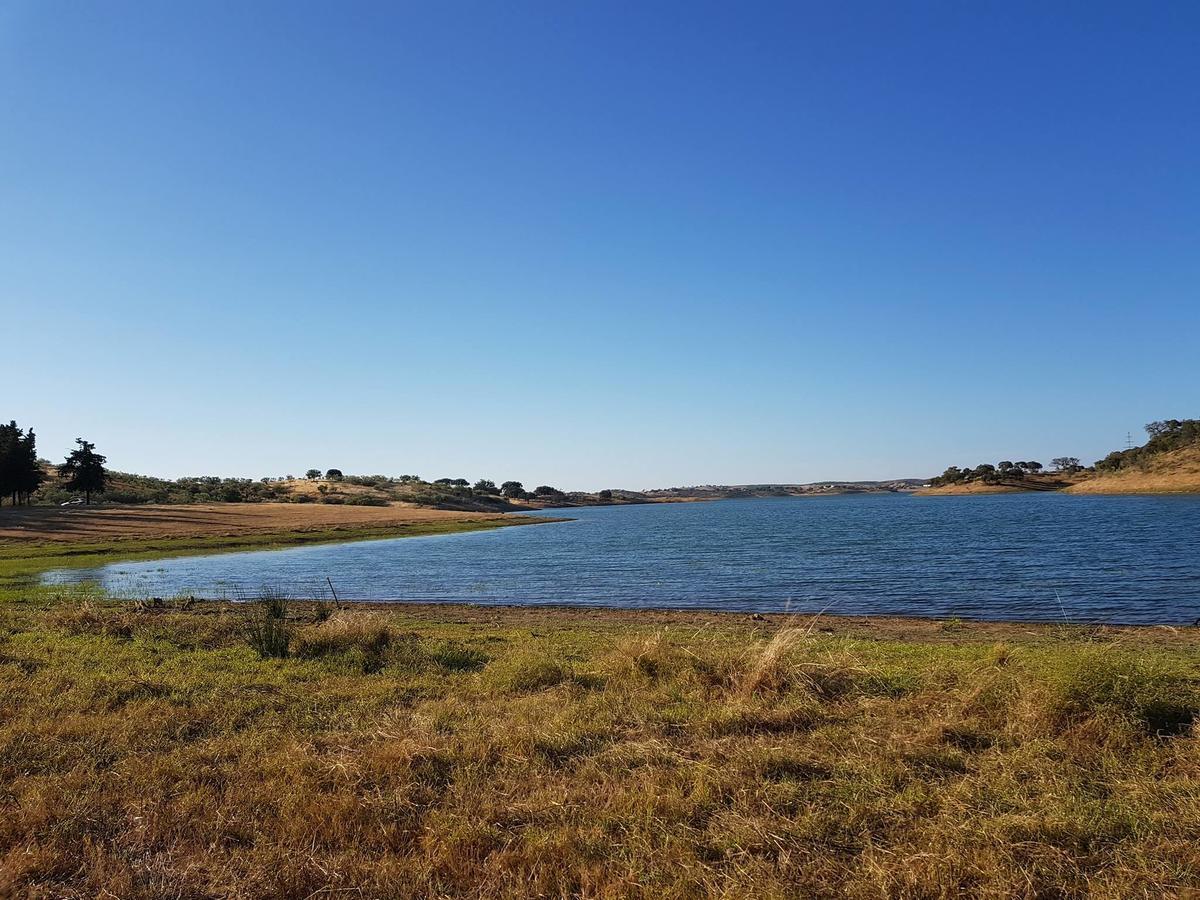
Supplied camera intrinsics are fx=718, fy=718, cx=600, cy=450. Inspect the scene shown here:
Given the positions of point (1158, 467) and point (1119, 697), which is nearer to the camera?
point (1119, 697)

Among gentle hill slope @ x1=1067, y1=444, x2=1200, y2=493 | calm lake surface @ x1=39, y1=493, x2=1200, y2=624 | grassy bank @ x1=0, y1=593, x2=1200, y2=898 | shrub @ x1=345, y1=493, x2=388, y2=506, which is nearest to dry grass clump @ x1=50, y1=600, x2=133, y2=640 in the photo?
grassy bank @ x1=0, y1=593, x2=1200, y2=898

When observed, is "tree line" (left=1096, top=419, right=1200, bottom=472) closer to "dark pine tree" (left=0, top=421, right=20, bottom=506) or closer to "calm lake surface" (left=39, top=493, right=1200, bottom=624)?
"calm lake surface" (left=39, top=493, right=1200, bottom=624)

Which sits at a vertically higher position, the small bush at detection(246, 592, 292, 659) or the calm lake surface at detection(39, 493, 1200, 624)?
the small bush at detection(246, 592, 292, 659)

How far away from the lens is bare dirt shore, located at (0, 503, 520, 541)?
180ft

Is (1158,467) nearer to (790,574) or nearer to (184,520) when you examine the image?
(790,574)

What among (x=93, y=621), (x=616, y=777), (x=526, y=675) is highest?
(x=616, y=777)

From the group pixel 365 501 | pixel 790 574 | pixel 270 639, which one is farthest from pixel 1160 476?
pixel 270 639

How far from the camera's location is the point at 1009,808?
5641 mm

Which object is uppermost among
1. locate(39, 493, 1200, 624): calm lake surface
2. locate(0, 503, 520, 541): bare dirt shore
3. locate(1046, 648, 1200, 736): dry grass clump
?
locate(1046, 648, 1200, 736): dry grass clump

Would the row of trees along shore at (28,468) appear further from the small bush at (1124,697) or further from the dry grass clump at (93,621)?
the small bush at (1124,697)

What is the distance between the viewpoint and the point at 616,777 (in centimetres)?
650

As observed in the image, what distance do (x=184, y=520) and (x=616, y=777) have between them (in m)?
72.6

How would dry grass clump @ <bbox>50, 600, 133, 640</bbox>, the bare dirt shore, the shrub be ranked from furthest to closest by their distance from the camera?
the shrub, the bare dirt shore, dry grass clump @ <bbox>50, 600, 133, 640</bbox>

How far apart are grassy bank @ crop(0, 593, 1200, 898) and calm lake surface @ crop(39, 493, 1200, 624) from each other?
13.5 meters
